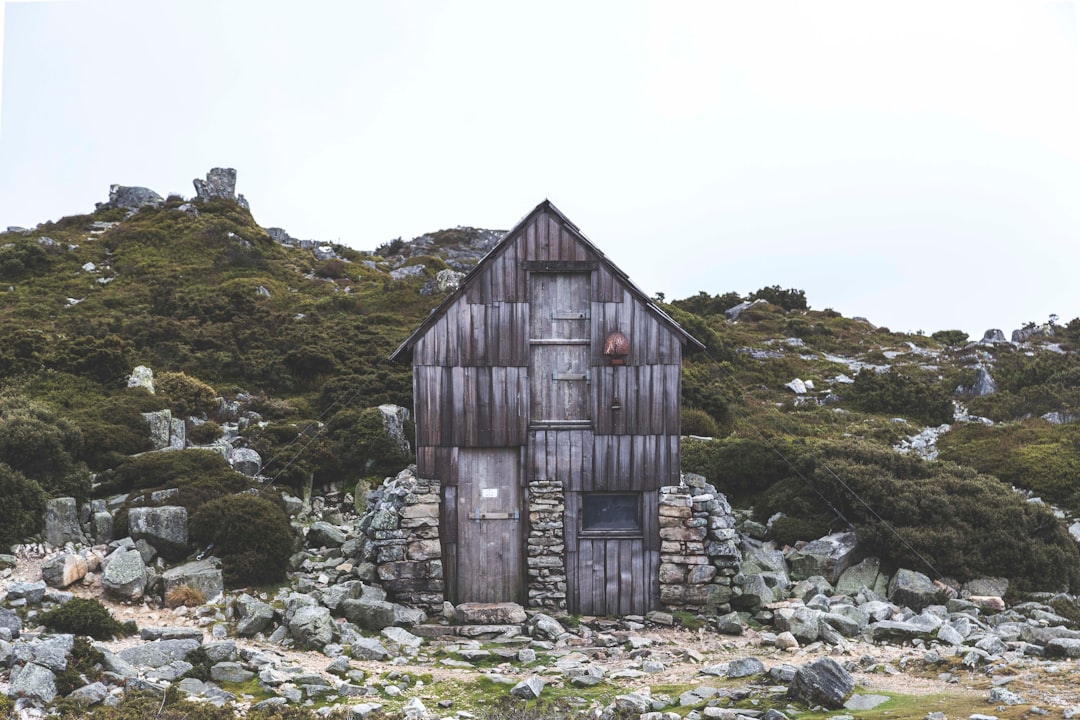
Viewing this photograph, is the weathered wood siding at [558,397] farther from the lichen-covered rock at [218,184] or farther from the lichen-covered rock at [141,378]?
the lichen-covered rock at [218,184]

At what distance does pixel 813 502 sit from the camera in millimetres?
20109

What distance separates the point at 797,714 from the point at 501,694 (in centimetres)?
369

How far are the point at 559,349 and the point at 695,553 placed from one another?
4.68 metres

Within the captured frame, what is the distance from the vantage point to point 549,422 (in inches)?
666

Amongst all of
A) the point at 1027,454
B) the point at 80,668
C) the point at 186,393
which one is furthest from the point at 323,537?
the point at 1027,454

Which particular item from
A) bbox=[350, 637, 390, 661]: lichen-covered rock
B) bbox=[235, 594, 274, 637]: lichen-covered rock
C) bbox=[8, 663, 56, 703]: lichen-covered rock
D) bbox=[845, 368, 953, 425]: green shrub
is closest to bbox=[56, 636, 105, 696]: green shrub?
bbox=[8, 663, 56, 703]: lichen-covered rock

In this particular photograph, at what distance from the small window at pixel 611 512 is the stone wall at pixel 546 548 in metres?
0.57

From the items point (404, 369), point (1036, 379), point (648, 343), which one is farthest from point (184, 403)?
point (1036, 379)

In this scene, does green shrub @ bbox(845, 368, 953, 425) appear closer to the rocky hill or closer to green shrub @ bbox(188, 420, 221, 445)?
the rocky hill

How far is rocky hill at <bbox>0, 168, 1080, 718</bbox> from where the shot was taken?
12828 mm

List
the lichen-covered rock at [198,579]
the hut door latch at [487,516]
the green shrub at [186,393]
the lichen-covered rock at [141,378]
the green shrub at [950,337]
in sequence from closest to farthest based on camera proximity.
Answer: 1. the lichen-covered rock at [198,579]
2. the hut door latch at [487,516]
3. the lichen-covered rock at [141,378]
4. the green shrub at [186,393]
5. the green shrub at [950,337]

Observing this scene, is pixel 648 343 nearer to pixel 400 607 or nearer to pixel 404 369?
pixel 400 607

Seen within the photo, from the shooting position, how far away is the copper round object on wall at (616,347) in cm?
1684

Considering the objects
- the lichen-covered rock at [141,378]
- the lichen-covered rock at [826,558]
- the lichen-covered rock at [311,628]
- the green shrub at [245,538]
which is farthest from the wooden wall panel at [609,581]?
the lichen-covered rock at [141,378]
